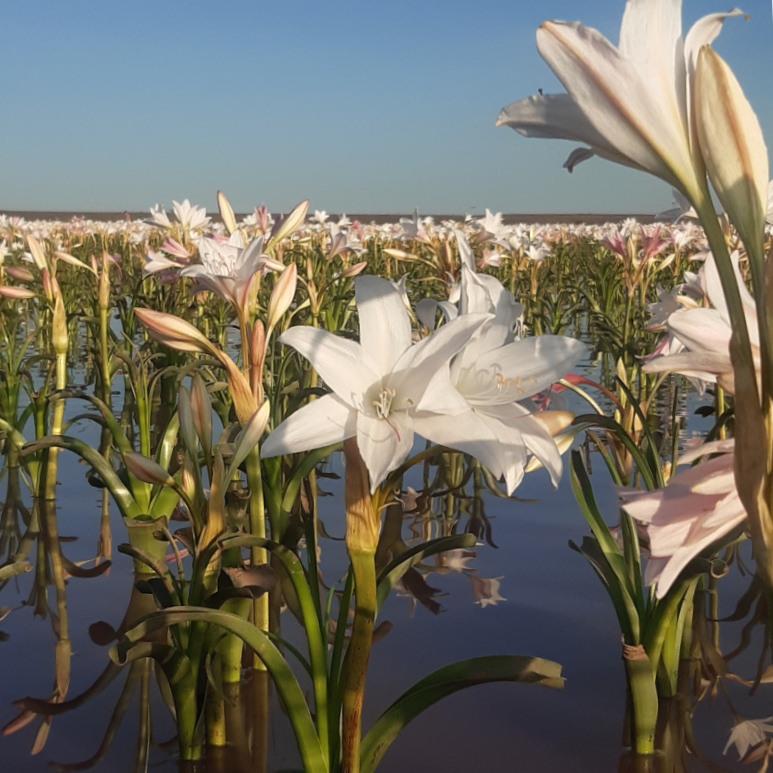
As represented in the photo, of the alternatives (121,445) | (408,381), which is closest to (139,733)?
A: (121,445)

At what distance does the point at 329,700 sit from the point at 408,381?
533 mm

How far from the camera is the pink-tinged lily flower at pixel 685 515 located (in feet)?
2.05

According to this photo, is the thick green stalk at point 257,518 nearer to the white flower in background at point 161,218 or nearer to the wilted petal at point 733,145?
the wilted petal at point 733,145

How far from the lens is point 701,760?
4.93 ft

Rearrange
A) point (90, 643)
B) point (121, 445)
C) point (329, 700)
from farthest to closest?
point (121, 445) < point (90, 643) < point (329, 700)

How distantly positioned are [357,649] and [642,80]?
0.79 meters

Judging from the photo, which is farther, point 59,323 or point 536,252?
point 536,252

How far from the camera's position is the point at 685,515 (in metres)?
0.64

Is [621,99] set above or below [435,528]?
above

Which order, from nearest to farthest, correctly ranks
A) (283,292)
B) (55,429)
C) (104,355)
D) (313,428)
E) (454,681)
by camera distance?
(313,428) < (454,681) < (283,292) < (55,429) < (104,355)

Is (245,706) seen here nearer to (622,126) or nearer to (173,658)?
(173,658)

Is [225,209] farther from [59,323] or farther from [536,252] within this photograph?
[536,252]

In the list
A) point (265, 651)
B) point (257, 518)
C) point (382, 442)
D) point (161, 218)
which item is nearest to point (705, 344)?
point (382, 442)

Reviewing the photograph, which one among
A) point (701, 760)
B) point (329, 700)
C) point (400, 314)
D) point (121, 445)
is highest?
point (400, 314)
